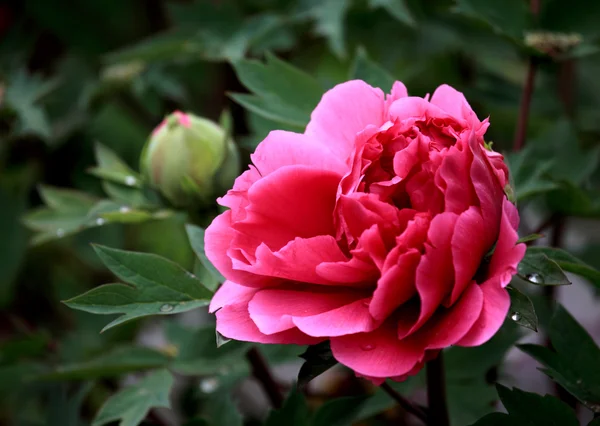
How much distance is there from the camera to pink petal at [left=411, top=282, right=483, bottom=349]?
1.05 ft

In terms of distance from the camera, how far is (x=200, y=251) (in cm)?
47

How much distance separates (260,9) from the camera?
90cm

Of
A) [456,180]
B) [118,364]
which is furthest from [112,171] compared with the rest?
[456,180]

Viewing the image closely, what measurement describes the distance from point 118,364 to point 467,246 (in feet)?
1.15

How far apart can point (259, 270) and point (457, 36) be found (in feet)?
2.01

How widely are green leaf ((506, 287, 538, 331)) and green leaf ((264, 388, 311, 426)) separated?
0.60 feet

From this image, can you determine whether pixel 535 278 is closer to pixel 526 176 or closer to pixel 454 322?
pixel 454 322

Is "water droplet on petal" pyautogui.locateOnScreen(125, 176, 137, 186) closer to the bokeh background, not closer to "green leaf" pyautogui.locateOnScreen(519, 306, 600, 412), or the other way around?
the bokeh background

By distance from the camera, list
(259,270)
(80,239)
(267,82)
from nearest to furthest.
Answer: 1. (259,270)
2. (267,82)
3. (80,239)

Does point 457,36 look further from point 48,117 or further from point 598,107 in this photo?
point 48,117

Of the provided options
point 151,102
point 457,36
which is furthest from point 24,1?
point 457,36

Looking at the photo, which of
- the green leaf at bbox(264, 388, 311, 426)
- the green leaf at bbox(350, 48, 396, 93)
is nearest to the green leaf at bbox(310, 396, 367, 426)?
the green leaf at bbox(264, 388, 311, 426)

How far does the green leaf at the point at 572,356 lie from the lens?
17.1 inches

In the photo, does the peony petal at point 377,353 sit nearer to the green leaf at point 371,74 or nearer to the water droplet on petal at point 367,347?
the water droplet on petal at point 367,347
